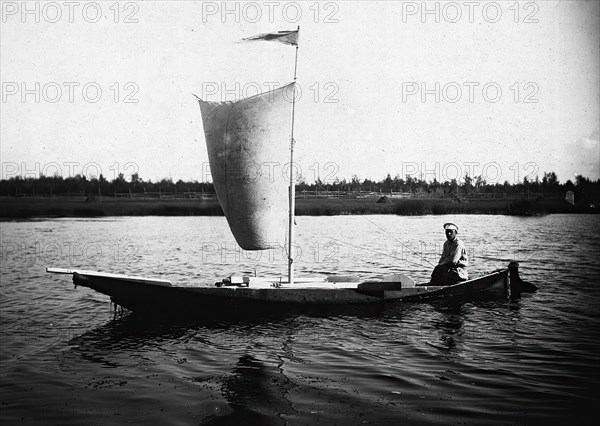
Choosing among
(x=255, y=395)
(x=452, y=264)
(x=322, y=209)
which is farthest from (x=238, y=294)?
(x=322, y=209)

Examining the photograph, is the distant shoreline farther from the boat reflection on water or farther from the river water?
the boat reflection on water

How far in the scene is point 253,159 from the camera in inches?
561

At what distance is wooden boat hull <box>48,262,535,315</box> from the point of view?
13.6 m

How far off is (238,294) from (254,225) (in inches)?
78.8

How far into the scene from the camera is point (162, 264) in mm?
26531

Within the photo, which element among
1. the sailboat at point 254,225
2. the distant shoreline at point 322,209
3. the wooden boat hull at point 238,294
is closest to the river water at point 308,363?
the wooden boat hull at point 238,294

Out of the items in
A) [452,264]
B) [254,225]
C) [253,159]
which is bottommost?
[452,264]

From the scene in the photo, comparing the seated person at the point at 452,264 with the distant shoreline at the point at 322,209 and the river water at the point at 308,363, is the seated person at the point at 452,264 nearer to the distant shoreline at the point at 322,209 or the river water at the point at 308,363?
the river water at the point at 308,363

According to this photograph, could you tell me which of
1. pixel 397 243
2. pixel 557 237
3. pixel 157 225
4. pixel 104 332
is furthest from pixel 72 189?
pixel 104 332

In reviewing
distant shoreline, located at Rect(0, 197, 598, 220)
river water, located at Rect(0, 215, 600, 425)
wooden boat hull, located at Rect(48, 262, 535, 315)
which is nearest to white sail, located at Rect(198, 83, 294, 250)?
wooden boat hull, located at Rect(48, 262, 535, 315)

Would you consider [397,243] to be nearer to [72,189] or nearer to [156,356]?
[156,356]

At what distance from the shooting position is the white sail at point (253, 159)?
1411 centimetres

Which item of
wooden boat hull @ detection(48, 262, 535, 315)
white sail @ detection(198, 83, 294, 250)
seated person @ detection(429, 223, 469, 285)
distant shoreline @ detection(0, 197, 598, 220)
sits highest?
white sail @ detection(198, 83, 294, 250)

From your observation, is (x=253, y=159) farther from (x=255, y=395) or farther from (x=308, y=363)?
(x=255, y=395)
